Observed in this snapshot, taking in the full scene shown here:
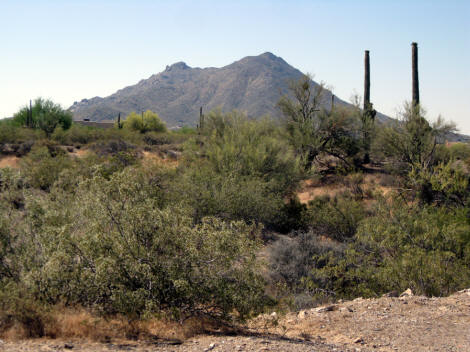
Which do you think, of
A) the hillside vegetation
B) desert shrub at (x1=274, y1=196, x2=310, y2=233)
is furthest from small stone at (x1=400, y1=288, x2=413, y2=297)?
desert shrub at (x1=274, y1=196, x2=310, y2=233)

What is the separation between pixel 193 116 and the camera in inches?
6117

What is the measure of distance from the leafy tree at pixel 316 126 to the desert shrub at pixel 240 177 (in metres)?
3.57

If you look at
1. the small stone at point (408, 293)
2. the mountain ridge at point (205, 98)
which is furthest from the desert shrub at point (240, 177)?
the mountain ridge at point (205, 98)

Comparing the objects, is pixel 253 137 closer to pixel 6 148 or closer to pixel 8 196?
pixel 8 196

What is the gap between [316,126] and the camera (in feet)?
101

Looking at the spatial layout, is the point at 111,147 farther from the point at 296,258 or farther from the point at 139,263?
the point at 139,263

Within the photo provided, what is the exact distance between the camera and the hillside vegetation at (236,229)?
728 centimetres

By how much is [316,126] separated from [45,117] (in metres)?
26.4

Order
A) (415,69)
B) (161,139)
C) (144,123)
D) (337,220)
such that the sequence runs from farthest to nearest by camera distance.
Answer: (144,123) < (161,139) < (415,69) < (337,220)

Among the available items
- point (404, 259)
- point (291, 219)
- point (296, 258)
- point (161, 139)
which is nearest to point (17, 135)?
point (161, 139)

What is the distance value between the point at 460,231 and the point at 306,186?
48.2 ft

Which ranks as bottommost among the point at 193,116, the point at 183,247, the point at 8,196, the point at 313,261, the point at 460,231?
the point at 313,261

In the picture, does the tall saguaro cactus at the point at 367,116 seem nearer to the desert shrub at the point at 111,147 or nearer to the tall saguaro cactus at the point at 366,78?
the tall saguaro cactus at the point at 366,78

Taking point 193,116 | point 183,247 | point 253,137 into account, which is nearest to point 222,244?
point 183,247
